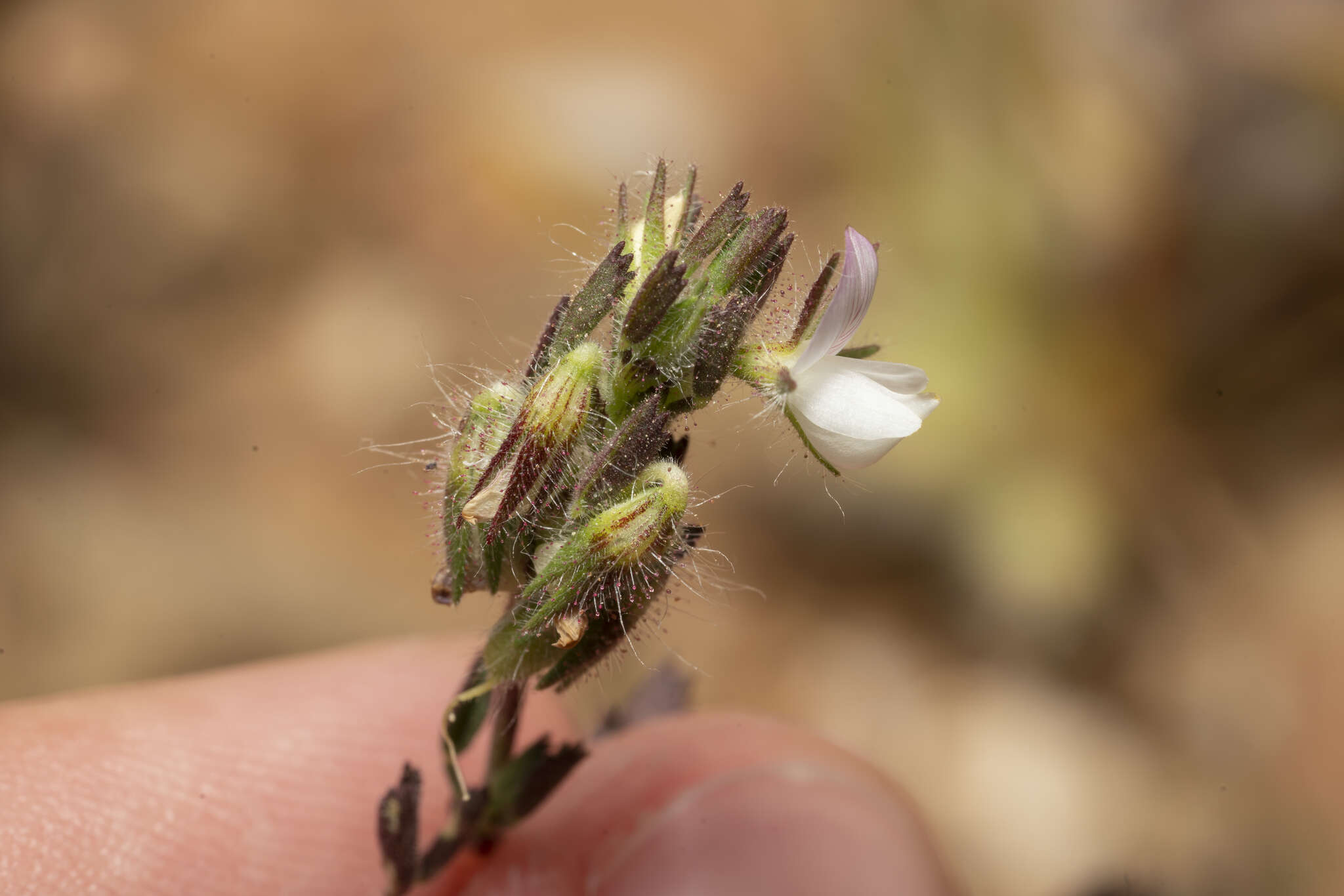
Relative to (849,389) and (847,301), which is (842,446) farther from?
(847,301)

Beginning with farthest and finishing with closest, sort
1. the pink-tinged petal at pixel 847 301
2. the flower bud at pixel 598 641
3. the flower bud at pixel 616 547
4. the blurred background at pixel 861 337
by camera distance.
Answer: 1. the blurred background at pixel 861 337
2. the flower bud at pixel 598 641
3. the flower bud at pixel 616 547
4. the pink-tinged petal at pixel 847 301

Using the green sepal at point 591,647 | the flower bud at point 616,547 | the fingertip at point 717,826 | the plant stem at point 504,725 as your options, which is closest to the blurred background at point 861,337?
the fingertip at point 717,826

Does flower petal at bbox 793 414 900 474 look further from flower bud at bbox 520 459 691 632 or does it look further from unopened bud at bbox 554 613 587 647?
unopened bud at bbox 554 613 587 647

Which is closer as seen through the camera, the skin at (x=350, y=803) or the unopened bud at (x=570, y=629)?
the unopened bud at (x=570, y=629)

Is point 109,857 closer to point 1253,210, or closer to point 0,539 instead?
point 0,539

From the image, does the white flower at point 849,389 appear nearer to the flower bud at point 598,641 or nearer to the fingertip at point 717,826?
the flower bud at point 598,641

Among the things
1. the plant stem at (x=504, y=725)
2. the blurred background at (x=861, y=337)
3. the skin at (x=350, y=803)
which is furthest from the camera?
the blurred background at (x=861, y=337)

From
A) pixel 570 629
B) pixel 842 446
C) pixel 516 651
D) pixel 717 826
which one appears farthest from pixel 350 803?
pixel 842 446
